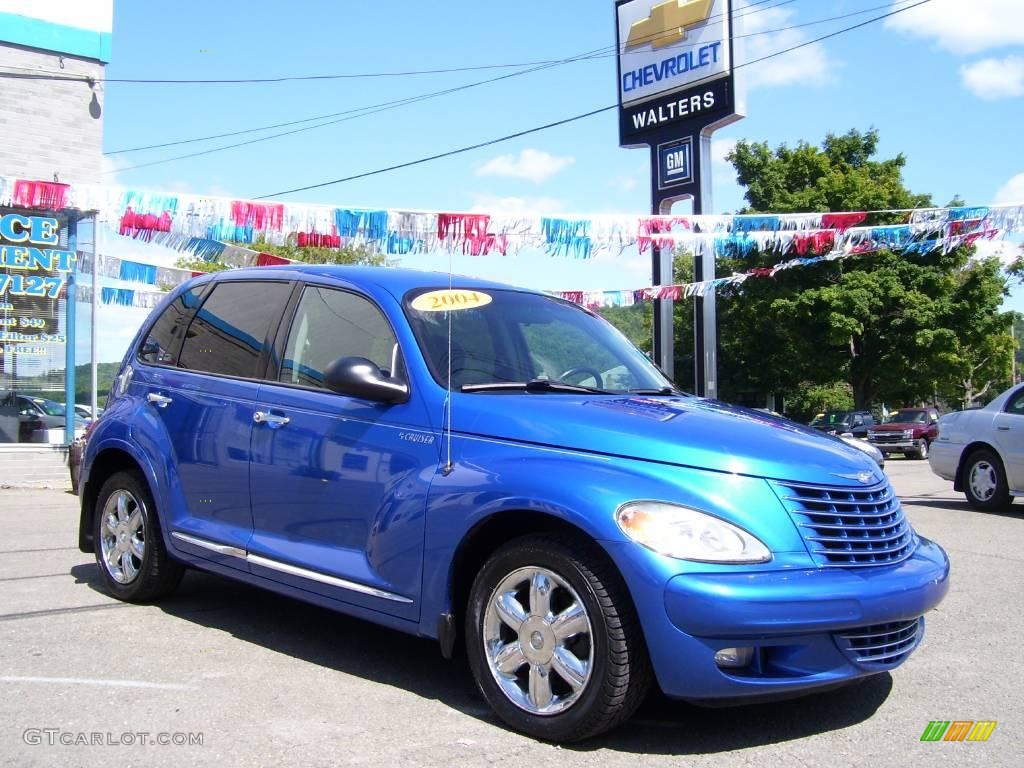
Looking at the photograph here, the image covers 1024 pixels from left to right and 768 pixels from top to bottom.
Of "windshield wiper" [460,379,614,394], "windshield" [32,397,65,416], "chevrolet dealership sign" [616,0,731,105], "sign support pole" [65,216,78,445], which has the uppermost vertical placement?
"chevrolet dealership sign" [616,0,731,105]

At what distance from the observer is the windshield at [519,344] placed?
4398 mm

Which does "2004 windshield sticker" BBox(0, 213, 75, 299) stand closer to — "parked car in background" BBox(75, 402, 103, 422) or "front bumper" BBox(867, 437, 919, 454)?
"parked car in background" BBox(75, 402, 103, 422)

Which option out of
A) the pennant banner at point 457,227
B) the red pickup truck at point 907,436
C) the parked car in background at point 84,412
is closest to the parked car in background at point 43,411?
the parked car in background at point 84,412

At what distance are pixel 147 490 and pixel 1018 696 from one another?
4475mm

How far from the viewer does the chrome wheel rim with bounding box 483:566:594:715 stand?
11.6 feet

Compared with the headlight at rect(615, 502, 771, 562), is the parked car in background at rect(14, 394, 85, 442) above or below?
above

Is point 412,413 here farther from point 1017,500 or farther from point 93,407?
point 93,407

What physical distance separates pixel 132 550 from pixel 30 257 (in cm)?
1194

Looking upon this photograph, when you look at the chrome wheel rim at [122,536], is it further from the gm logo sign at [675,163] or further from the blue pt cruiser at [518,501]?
the gm logo sign at [675,163]

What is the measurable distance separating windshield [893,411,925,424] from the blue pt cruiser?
Answer: 27338mm

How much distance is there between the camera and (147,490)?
552 centimetres

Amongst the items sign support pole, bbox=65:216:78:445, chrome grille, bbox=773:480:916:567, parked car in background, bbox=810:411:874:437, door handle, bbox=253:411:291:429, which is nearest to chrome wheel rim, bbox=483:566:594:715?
chrome grille, bbox=773:480:916:567

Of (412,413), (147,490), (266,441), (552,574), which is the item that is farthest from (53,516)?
(552,574)

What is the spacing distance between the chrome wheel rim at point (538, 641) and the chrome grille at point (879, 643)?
922mm
